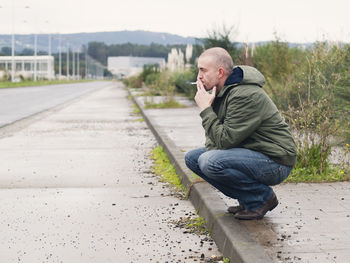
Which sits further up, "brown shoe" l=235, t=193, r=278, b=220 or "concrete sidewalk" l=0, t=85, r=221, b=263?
"brown shoe" l=235, t=193, r=278, b=220

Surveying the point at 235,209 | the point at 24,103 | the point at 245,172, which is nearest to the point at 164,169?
the point at 235,209

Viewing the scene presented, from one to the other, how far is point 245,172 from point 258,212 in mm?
345

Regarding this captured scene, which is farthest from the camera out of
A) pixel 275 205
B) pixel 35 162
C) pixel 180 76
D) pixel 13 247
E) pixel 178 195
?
pixel 180 76

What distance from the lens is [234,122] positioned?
4.46 metres

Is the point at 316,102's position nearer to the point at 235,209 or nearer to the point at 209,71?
A: the point at 235,209

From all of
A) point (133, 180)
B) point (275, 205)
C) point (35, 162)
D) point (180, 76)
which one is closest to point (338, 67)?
point (133, 180)

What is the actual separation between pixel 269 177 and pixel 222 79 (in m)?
0.84

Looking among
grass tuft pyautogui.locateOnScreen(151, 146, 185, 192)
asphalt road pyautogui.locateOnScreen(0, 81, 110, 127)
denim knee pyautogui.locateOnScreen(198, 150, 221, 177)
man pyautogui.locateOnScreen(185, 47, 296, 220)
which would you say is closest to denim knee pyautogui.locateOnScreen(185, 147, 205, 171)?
denim knee pyautogui.locateOnScreen(198, 150, 221, 177)

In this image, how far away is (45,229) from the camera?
16.4ft

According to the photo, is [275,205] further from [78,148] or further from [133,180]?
[78,148]

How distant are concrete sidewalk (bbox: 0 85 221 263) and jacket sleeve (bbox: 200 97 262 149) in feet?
2.65

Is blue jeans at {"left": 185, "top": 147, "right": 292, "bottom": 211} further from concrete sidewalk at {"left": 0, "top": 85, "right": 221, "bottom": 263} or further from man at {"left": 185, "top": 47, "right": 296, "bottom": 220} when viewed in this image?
concrete sidewalk at {"left": 0, "top": 85, "right": 221, "bottom": 263}

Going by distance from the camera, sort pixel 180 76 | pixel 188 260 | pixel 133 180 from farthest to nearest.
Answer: pixel 180 76
pixel 133 180
pixel 188 260

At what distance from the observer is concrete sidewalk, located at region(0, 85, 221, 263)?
4387mm
